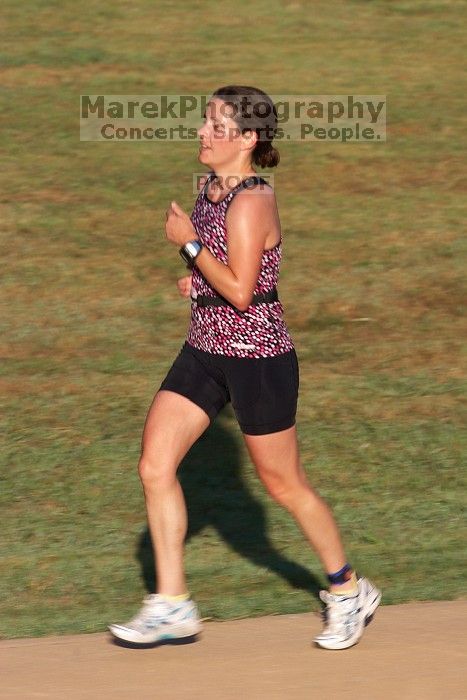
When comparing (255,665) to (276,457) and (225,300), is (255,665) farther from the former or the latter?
(225,300)

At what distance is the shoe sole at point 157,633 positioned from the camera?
471 centimetres

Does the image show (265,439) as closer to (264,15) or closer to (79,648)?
(79,648)

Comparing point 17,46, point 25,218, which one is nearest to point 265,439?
point 25,218

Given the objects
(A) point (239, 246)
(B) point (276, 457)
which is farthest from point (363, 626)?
(A) point (239, 246)

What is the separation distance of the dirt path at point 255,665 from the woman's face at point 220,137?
172 cm

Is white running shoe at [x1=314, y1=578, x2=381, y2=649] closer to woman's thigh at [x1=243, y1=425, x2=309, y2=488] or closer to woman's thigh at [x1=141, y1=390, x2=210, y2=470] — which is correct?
woman's thigh at [x1=243, y1=425, x2=309, y2=488]

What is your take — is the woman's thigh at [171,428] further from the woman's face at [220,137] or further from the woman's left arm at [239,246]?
the woman's face at [220,137]

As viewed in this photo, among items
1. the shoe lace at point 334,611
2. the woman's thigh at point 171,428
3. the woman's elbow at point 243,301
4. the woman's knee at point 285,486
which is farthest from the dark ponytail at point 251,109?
the shoe lace at point 334,611

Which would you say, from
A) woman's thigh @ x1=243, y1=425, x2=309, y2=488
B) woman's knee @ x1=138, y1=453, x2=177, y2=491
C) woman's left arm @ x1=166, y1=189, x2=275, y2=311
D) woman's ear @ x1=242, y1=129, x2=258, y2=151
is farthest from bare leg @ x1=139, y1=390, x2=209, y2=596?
woman's ear @ x1=242, y1=129, x2=258, y2=151

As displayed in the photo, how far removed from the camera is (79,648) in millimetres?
4734

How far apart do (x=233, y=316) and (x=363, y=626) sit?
123cm

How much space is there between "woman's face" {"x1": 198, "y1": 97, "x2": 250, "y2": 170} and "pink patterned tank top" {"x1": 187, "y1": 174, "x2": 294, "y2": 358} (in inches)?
5.6

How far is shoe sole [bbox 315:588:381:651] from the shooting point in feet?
15.5

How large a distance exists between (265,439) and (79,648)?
1.00 metres
